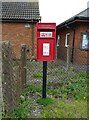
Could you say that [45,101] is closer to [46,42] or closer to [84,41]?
[46,42]

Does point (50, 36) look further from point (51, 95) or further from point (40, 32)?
point (51, 95)

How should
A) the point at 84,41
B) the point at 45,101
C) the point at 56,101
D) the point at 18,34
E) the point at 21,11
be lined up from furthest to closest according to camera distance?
the point at 21,11, the point at 18,34, the point at 84,41, the point at 56,101, the point at 45,101

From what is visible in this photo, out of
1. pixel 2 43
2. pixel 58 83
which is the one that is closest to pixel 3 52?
pixel 2 43

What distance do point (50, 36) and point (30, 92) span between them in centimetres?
189

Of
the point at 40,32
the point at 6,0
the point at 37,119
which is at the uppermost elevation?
the point at 6,0

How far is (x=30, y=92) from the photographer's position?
8094 millimetres

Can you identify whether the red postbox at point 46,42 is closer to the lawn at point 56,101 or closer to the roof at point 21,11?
the lawn at point 56,101

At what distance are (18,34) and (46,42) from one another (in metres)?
16.0

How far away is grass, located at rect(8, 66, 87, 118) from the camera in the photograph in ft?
19.5

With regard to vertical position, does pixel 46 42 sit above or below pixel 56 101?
above

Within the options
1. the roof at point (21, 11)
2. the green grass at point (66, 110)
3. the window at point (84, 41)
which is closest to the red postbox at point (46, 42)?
the green grass at point (66, 110)

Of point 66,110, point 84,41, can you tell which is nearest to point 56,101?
point 66,110

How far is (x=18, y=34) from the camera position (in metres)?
22.8

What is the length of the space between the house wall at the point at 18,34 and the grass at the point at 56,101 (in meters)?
12.9
